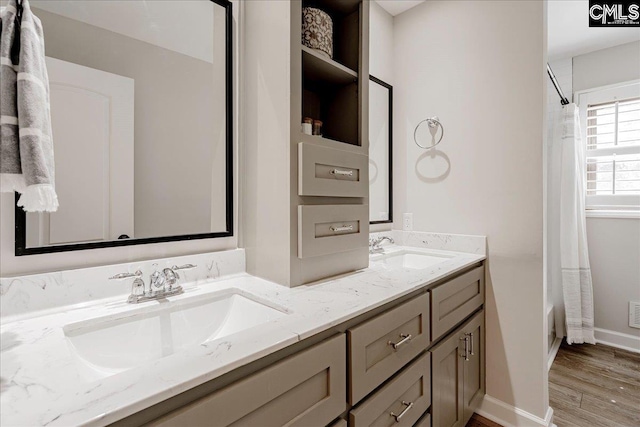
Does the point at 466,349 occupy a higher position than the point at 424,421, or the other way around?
the point at 466,349

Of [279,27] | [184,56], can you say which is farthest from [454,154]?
[184,56]

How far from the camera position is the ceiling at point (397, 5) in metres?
2.02

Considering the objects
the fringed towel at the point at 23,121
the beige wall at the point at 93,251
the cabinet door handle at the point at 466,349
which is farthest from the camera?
the cabinet door handle at the point at 466,349

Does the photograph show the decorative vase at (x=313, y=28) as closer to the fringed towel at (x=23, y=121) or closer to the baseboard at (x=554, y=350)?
the fringed towel at (x=23, y=121)

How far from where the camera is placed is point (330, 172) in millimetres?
1215

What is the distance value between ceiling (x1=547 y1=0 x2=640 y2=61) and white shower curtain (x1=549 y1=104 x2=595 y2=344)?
53cm

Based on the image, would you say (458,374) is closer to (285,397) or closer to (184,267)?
(285,397)

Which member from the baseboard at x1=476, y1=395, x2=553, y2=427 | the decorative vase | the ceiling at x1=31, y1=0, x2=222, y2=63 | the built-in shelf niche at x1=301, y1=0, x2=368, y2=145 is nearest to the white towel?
the baseboard at x1=476, y1=395, x2=553, y2=427

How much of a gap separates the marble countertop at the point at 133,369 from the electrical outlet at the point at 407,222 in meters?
0.98

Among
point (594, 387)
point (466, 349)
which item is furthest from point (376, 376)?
point (594, 387)

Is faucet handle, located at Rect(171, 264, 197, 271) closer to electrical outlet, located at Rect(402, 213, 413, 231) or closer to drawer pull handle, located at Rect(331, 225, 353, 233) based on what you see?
drawer pull handle, located at Rect(331, 225, 353, 233)

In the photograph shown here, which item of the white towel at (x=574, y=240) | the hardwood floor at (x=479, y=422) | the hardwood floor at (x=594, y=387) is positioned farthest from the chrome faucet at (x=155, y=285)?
the white towel at (x=574, y=240)

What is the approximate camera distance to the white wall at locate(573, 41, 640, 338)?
95.9 inches

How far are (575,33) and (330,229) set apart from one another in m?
2.65
